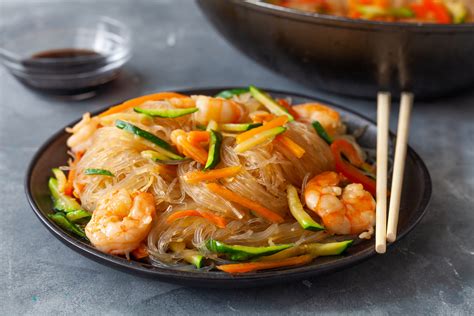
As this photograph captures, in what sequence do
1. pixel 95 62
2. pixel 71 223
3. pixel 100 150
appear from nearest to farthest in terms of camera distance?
pixel 71 223
pixel 100 150
pixel 95 62

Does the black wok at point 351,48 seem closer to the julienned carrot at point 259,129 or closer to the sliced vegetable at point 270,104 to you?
the sliced vegetable at point 270,104

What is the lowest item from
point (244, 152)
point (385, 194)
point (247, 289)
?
point (247, 289)

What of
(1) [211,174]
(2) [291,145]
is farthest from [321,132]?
(1) [211,174]

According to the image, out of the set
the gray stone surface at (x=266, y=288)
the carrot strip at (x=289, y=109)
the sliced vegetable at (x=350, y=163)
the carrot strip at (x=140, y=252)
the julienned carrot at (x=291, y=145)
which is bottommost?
the gray stone surface at (x=266, y=288)

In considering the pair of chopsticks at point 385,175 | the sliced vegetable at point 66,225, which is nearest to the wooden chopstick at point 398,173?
the pair of chopsticks at point 385,175

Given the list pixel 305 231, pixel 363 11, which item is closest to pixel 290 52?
pixel 363 11

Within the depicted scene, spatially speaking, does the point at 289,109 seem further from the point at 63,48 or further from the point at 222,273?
the point at 63,48

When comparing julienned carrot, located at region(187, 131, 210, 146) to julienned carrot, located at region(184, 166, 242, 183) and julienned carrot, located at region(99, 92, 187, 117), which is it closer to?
julienned carrot, located at region(184, 166, 242, 183)

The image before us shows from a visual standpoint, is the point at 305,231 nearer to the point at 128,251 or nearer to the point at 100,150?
the point at 128,251
